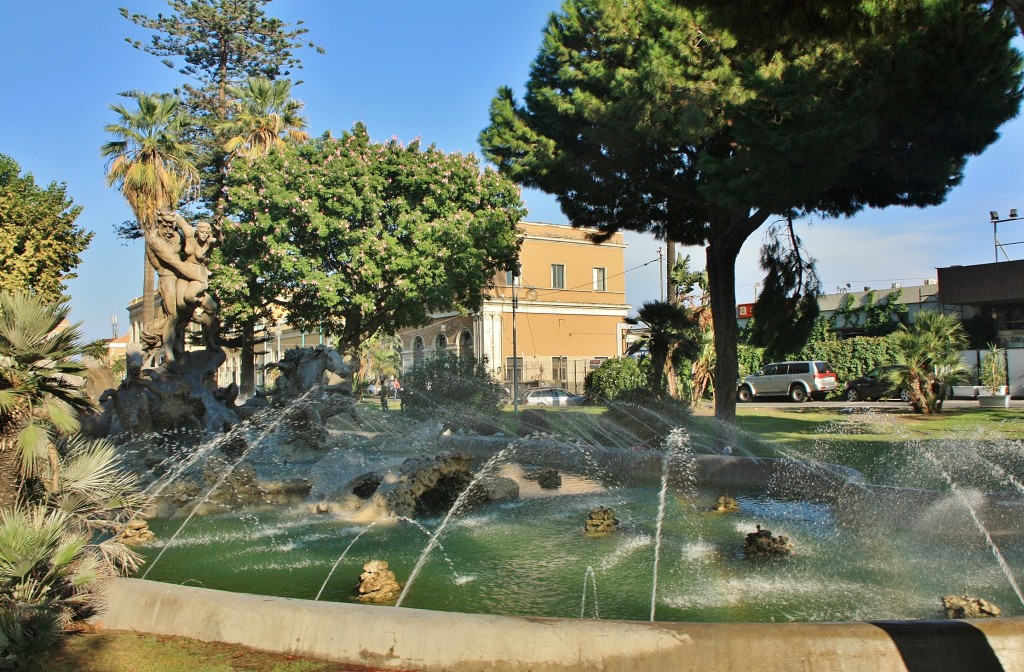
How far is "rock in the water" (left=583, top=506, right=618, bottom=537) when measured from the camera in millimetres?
7398

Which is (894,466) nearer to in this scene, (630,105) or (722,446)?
(722,446)

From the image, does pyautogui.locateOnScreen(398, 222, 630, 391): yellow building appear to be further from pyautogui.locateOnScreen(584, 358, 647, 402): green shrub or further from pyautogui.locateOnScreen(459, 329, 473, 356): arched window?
pyautogui.locateOnScreen(584, 358, 647, 402): green shrub

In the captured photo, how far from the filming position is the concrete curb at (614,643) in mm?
3439

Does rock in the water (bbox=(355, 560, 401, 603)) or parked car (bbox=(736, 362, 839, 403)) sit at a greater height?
parked car (bbox=(736, 362, 839, 403))

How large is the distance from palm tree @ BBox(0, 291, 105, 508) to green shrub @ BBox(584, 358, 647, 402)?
2196 centimetres

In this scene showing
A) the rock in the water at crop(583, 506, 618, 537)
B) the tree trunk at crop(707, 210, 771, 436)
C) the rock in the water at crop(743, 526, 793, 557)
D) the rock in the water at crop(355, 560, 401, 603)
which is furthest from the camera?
the tree trunk at crop(707, 210, 771, 436)

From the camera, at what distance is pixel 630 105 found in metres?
14.3

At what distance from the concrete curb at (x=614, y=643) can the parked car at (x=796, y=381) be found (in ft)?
111

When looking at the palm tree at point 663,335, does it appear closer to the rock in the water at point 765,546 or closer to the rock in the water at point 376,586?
the rock in the water at point 765,546

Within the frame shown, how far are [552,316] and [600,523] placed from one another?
45293 mm

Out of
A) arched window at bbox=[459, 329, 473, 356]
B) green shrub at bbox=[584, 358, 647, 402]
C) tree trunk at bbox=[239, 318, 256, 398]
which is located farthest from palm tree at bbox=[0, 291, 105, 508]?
arched window at bbox=[459, 329, 473, 356]

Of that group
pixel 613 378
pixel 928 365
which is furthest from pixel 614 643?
pixel 613 378

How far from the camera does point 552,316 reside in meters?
52.6

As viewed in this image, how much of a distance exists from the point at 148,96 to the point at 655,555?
25.3m
